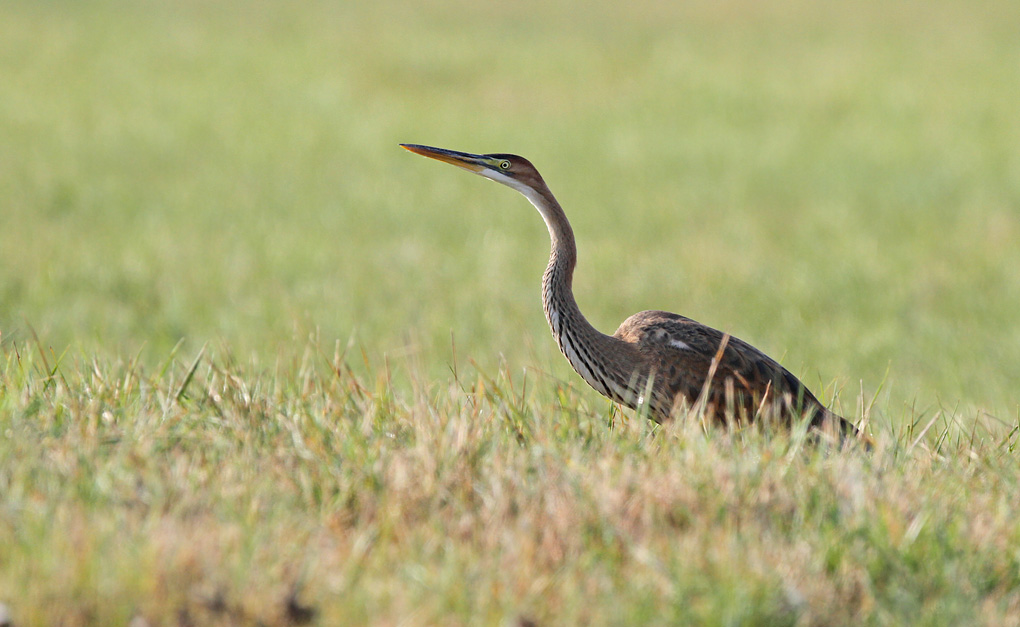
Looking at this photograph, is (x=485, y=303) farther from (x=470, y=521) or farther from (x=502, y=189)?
(x=470, y=521)

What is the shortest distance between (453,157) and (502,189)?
1005cm

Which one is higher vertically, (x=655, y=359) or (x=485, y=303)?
(x=655, y=359)

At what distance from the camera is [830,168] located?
1595cm

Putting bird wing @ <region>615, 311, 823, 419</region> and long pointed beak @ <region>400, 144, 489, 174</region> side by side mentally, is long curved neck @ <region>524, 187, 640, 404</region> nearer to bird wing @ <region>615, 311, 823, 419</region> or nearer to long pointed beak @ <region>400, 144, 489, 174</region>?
bird wing @ <region>615, 311, 823, 419</region>

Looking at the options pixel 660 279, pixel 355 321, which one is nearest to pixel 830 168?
pixel 660 279

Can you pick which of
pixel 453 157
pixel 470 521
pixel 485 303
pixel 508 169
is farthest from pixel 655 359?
pixel 485 303

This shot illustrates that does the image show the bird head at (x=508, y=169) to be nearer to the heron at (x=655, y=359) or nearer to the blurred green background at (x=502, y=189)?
the heron at (x=655, y=359)

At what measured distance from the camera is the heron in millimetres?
4738

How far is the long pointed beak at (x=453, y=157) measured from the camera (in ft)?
16.2

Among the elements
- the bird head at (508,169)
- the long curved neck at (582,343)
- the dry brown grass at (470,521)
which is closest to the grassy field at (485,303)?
the dry brown grass at (470,521)

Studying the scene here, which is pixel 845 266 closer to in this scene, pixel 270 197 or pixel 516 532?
pixel 270 197

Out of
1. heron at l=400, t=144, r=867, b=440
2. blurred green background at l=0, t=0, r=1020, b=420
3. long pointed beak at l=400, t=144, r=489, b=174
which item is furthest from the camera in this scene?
blurred green background at l=0, t=0, r=1020, b=420

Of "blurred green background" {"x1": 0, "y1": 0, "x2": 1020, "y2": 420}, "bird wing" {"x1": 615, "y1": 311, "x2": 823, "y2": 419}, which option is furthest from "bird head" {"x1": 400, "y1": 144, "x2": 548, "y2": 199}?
"blurred green background" {"x1": 0, "y1": 0, "x2": 1020, "y2": 420}

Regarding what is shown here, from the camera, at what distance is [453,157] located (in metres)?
4.99
